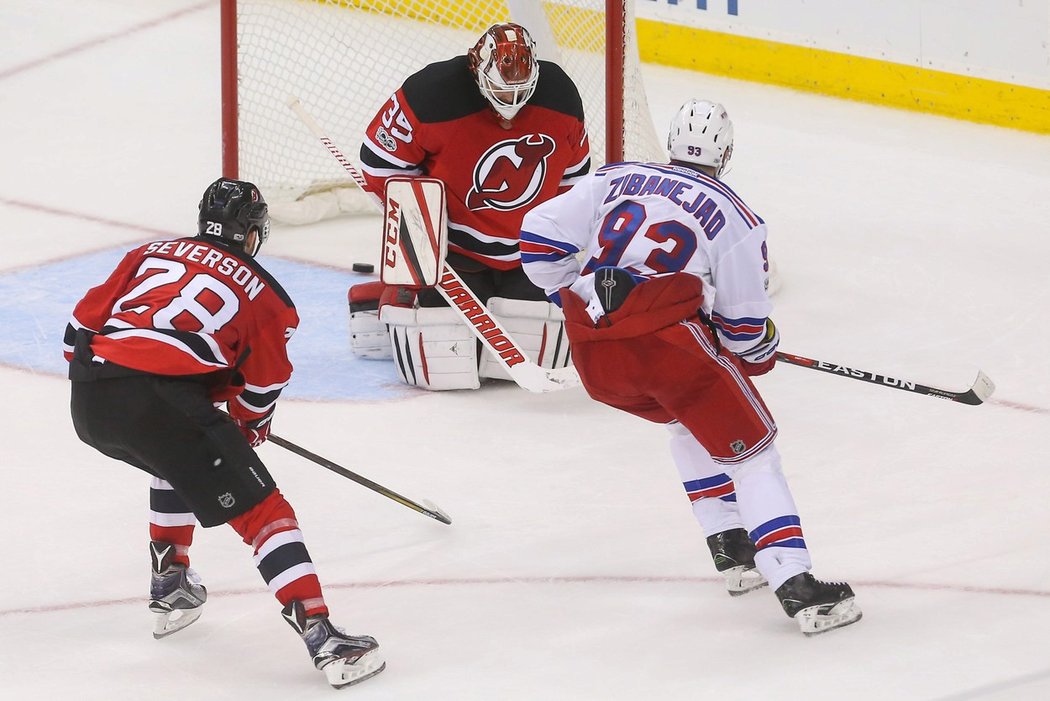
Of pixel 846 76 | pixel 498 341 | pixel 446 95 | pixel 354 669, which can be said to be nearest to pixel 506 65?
pixel 446 95

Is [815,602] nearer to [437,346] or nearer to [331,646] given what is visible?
[331,646]

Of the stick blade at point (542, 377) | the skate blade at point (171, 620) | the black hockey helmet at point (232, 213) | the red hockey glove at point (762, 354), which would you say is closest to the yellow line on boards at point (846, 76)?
the stick blade at point (542, 377)

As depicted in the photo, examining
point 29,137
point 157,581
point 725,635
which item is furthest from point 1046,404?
point 29,137

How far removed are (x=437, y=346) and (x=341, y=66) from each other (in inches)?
88.9

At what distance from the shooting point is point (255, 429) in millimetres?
3129

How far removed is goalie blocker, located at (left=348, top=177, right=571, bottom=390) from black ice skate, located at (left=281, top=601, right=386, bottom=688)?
157 centimetres

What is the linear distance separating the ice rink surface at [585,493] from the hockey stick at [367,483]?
0.15ft

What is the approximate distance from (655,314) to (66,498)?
151 cm

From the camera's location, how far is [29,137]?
682cm

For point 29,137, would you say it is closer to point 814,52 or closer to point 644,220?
point 814,52

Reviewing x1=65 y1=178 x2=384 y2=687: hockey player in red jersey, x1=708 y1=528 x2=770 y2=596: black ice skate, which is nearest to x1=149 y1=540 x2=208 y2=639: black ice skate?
x1=65 y1=178 x2=384 y2=687: hockey player in red jersey

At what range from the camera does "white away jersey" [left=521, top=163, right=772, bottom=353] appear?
307cm

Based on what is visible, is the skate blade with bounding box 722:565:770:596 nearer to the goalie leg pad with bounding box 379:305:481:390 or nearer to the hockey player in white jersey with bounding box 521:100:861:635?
the hockey player in white jersey with bounding box 521:100:861:635

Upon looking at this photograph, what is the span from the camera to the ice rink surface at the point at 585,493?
303cm
